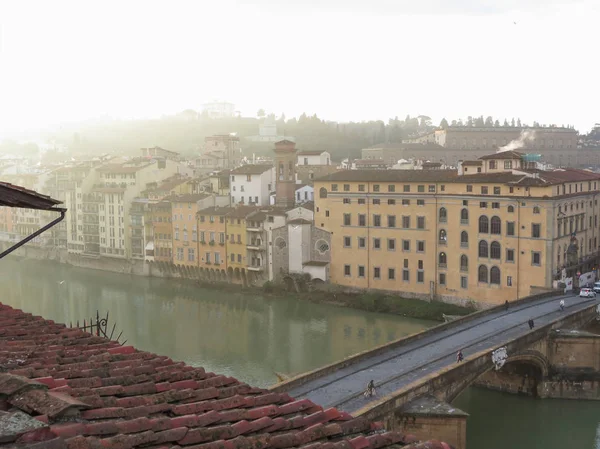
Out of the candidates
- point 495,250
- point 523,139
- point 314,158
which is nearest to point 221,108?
point 523,139

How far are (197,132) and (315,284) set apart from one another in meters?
55.5

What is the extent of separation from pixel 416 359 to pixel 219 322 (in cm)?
1135

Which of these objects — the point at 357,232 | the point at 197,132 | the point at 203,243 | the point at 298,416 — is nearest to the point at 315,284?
the point at 357,232

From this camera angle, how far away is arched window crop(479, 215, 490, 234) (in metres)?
23.3

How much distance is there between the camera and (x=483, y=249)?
23.5m

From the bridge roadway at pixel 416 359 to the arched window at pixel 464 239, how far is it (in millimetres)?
5603

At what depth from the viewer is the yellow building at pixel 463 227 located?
22.3 meters

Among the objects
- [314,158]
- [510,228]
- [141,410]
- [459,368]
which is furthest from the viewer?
[314,158]

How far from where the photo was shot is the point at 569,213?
23156 millimetres

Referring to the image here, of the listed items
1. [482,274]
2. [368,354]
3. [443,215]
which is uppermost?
[443,215]

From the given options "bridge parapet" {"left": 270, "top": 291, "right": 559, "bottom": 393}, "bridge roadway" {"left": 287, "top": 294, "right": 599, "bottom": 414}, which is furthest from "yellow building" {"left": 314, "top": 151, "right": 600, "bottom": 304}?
"bridge roadway" {"left": 287, "top": 294, "right": 599, "bottom": 414}

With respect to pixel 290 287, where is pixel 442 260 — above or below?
above

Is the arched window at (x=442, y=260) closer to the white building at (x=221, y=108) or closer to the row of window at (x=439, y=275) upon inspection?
the row of window at (x=439, y=275)

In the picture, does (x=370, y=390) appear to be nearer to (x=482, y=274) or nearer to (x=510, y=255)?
(x=510, y=255)
